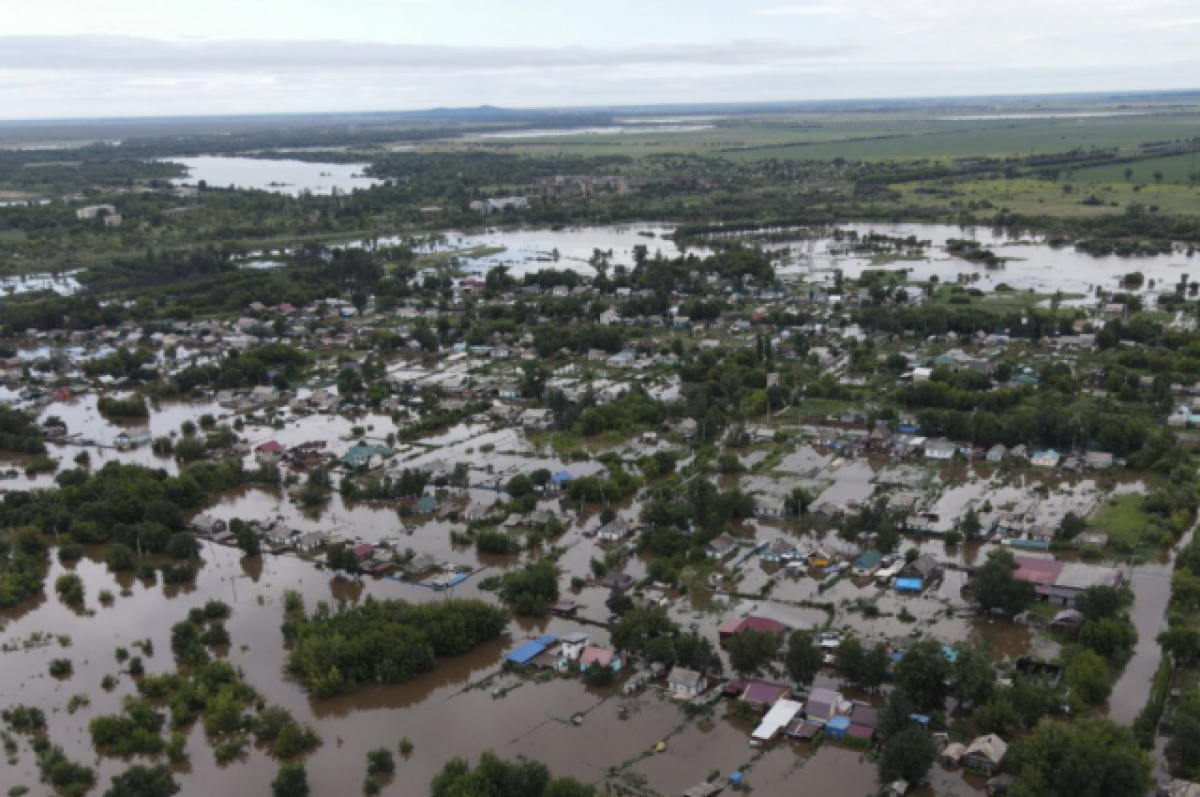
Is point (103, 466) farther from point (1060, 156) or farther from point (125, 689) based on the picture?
point (1060, 156)

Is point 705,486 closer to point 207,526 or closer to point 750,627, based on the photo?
point 750,627

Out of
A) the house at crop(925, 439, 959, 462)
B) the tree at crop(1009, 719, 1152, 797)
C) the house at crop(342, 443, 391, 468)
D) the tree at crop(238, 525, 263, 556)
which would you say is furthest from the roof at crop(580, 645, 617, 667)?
the house at crop(925, 439, 959, 462)

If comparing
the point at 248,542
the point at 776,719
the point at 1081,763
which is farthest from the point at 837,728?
the point at 248,542

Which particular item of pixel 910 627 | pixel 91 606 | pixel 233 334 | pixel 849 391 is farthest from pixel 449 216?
pixel 910 627

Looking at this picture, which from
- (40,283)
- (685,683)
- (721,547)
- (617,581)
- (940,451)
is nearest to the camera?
(685,683)

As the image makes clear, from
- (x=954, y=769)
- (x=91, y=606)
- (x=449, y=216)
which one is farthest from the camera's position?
(x=449, y=216)

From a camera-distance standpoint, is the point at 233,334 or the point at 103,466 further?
the point at 233,334

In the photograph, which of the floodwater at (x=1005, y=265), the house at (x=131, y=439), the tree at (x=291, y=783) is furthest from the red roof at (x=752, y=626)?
the floodwater at (x=1005, y=265)
